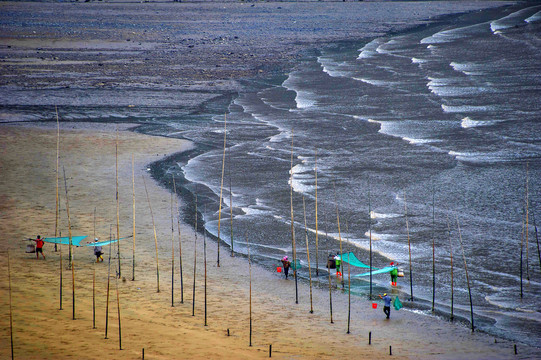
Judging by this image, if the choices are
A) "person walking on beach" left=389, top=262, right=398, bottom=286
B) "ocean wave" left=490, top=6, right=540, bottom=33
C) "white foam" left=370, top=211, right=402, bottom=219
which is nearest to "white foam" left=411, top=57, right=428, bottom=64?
"ocean wave" left=490, top=6, right=540, bottom=33

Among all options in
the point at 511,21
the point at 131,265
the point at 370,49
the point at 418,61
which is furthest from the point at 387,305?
the point at 511,21

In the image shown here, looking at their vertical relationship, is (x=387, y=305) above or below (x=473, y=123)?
below

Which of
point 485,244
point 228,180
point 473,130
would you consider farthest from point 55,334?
point 473,130

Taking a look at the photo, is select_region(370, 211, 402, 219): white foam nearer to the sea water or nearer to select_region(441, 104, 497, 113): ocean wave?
the sea water

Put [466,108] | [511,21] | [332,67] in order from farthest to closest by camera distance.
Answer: [511,21], [332,67], [466,108]

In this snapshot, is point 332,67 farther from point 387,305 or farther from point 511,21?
point 387,305

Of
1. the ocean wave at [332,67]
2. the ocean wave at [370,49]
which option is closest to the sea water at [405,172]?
the ocean wave at [332,67]

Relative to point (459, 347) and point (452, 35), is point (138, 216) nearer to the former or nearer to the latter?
point (459, 347)

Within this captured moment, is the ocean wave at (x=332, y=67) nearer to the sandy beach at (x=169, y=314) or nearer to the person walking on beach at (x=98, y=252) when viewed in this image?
the sandy beach at (x=169, y=314)
